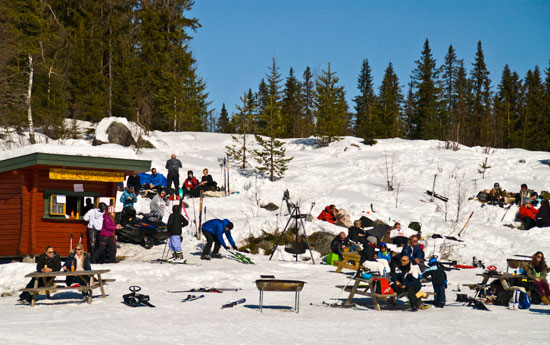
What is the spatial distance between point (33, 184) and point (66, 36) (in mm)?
25599

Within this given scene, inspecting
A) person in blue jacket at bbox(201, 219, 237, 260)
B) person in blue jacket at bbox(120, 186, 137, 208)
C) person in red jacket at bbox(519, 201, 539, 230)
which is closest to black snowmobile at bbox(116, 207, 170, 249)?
person in blue jacket at bbox(120, 186, 137, 208)

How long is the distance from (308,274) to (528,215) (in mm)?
11358

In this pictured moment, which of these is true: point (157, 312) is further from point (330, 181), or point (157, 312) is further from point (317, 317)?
point (330, 181)

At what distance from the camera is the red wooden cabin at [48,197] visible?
14242 mm

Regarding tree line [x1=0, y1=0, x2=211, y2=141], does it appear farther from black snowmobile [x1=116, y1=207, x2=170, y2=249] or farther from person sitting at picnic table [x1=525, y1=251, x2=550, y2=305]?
person sitting at picnic table [x1=525, y1=251, x2=550, y2=305]

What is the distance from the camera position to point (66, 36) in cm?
3659

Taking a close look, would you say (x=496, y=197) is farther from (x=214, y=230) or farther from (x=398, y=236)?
(x=214, y=230)

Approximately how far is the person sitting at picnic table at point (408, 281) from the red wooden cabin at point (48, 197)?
8.10 meters

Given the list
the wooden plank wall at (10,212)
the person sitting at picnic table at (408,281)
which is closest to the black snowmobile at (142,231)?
the wooden plank wall at (10,212)

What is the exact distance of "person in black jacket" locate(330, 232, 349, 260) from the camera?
623 inches

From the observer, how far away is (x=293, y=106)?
65.0 meters

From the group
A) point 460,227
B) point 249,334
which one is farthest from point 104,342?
point 460,227

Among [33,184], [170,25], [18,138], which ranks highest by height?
[170,25]

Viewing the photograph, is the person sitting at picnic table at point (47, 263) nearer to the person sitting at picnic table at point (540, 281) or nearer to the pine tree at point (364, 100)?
the person sitting at picnic table at point (540, 281)
